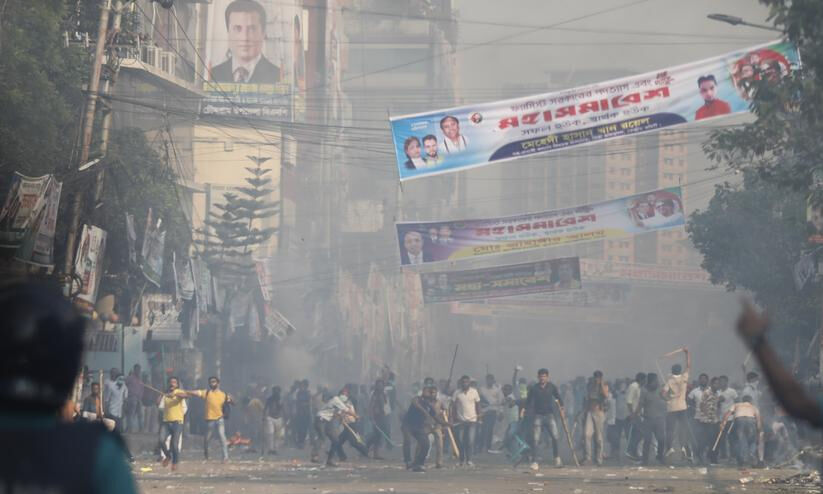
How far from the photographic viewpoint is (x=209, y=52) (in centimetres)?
6769

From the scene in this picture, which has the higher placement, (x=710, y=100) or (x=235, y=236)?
(x=235, y=236)

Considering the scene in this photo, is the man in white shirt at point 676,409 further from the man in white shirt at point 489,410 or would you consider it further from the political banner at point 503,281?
the political banner at point 503,281

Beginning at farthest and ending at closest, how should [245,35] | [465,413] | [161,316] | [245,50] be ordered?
[245,35], [245,50], [161,316], [465,413]

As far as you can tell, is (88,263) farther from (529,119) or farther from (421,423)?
(529,119)

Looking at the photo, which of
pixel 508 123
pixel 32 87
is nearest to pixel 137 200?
pixel 32 87

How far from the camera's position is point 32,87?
21.0 metres

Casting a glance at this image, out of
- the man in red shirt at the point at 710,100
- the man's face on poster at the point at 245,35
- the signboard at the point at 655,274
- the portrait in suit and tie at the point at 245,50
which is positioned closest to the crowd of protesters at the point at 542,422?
the man in red shirt at the point at 710,100

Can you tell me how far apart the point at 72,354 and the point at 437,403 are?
58.8 ft

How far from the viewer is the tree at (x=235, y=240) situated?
41662 millimetres

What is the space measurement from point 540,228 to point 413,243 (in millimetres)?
2778

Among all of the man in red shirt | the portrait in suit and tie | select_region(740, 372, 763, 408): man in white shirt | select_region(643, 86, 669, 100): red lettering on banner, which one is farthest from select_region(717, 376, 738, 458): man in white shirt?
the portrait in suit and tie

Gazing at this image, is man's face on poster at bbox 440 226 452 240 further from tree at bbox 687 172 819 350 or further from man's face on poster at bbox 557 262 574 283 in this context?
tree at bbox 687 172 819 350

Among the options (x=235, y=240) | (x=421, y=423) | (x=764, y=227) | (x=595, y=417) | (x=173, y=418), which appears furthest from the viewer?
(x=235, y=240)

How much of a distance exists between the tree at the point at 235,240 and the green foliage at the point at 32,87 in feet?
49.4
